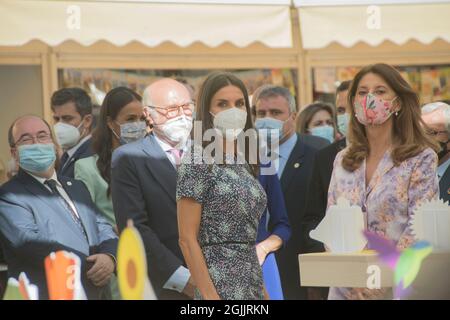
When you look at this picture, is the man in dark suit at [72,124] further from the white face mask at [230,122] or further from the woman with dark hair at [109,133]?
the white face mask at [230,122]

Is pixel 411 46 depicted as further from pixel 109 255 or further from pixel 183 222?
pixel 183 222

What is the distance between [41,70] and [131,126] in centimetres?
126

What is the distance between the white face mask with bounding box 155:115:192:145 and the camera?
555 cm

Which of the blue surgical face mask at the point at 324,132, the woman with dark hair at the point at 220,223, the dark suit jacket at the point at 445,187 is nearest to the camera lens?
the woman with dark hair at the point at 220,223

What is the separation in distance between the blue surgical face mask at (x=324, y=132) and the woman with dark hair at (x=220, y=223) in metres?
2.22

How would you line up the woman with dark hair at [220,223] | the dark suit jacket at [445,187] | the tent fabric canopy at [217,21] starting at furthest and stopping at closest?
the dark suit jacket at [445,187], the tent fabric canopy at [217,21], the woman with dark hair at [220,223]

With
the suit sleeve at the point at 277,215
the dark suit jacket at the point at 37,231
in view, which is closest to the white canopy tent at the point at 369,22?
the suit sleeve at the point at 277,215

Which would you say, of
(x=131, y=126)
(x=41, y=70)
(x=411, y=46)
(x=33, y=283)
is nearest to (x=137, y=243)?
(x=33, y=283)

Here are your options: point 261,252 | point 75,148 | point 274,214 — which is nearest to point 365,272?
point 261,252

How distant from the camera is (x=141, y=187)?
5.38 metres

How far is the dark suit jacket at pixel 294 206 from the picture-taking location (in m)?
6.10

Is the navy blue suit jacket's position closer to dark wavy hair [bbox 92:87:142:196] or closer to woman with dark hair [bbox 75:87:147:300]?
woman with dark hair [bbox 75:87:147:300]

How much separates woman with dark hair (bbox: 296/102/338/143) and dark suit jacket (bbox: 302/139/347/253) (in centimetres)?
90

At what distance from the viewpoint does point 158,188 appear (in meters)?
5.39
